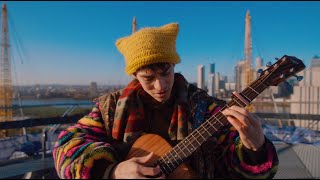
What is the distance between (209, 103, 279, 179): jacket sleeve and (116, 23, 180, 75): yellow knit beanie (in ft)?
1.42

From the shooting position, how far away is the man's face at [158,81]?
4.57 ft

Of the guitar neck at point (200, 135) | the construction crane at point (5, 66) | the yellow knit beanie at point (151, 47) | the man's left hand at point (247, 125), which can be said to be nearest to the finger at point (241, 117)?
the man's left hand at point (247, 125)

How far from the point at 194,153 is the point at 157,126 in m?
0.30

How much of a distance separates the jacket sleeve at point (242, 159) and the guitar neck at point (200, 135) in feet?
0.30

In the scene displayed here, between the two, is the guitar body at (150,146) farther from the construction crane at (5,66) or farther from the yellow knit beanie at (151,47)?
the construction crane at (5,66)

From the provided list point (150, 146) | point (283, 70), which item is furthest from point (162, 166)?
point (283, 70)

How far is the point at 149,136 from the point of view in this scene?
1392 mm

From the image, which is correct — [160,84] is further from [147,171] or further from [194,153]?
[147,171]

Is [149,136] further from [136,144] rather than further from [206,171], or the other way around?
[206,171]

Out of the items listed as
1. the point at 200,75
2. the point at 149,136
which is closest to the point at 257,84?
the point at 149,136

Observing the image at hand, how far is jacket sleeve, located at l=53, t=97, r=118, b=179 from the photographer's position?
1.11 m

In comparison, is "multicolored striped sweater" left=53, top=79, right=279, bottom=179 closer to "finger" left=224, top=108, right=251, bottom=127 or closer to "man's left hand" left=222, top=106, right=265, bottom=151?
"man's left hand" left=222, top=106, right=265, bottom=151

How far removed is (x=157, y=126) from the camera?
1.51m

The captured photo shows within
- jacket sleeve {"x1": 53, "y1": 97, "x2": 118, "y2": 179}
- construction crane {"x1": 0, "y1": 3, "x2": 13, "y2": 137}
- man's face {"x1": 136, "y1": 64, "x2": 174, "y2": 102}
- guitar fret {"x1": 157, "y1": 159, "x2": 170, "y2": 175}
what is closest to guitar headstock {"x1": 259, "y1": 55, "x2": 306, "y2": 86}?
man's face {"x1": 136, "y1": 64, "x2": 174, "y2": 102}
